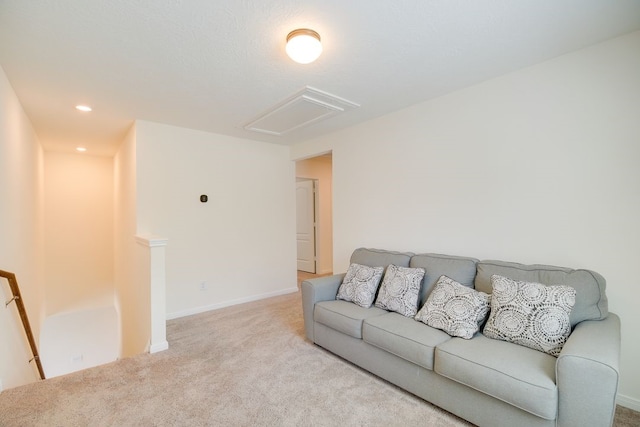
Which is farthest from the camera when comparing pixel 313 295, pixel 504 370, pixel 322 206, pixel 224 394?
pixel 322 206

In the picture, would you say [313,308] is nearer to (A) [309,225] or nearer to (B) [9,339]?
(B) [9,339]

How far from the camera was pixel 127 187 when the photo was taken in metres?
4.05

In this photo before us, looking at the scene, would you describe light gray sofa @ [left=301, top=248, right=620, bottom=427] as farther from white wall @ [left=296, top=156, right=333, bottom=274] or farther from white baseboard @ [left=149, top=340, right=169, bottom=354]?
white wall @ [left=296, top=156, right=333, bottom=274]

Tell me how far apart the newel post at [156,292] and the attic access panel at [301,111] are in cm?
177

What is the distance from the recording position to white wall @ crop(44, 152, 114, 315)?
16.4 ft

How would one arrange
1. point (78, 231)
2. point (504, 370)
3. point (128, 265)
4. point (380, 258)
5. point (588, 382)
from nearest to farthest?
point (588, 382) → point (504, 370) → point (380, 258) → point (128, 265) → point (78, 231)

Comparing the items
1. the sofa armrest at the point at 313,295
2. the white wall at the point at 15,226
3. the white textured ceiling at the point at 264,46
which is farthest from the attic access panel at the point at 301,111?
the white wall at the point at 15,226

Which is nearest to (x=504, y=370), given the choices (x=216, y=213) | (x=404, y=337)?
(x=404, y=337)

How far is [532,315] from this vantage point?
1.81 meters

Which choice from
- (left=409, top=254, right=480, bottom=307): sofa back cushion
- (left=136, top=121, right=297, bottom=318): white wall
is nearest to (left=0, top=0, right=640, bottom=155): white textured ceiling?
(left=136, top=121, right=297, bottom=318): white wall

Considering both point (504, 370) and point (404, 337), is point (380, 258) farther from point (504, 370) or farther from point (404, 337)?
point (504, 370)

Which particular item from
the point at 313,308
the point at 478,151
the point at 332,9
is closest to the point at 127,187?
the point at 313,308

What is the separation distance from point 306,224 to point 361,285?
3.78m

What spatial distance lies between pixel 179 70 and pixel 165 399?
2.45m
